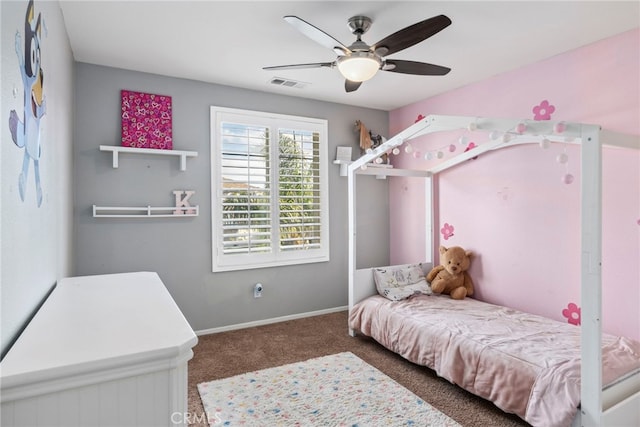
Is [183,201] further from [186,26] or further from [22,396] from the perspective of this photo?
[22,396]

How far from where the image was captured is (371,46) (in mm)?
2160

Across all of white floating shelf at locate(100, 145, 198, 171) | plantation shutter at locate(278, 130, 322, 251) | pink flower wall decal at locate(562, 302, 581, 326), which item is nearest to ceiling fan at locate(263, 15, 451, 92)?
white floating shelf at locate(100, 145, 198, 171)

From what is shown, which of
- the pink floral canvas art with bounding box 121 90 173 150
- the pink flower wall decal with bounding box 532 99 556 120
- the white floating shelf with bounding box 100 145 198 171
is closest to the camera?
the pink flower wall decal with bounding box 532 99 556 120

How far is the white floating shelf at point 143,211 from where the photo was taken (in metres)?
3.13

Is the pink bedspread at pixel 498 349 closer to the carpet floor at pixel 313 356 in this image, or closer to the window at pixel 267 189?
the carpet floor at pixel 313 356

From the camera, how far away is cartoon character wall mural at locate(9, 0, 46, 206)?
1.15 meters

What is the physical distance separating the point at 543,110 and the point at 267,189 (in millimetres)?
2587

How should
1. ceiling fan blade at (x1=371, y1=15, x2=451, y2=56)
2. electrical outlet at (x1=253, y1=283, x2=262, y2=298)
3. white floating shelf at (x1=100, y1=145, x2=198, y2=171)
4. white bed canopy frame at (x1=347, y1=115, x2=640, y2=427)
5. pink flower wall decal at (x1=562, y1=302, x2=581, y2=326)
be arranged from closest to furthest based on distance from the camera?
white bed canopy frame at (x1=347, y1=115, x2=640, y2=427) → ceiling fan blade at (x1=371, y1=15, x2=451, y2=56) → pink flower wall decal at (x1=562, y1=302, x2=581, y2=326) → white floating shelf at (x1=100, y1=145, x2=198, y2=171) → electrical outlet at (x1=253, y1=283, x2=262, y2=298)

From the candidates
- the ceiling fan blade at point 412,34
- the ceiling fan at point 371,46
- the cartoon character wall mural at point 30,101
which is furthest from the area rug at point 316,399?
the ceiling fan blade at point 412,34

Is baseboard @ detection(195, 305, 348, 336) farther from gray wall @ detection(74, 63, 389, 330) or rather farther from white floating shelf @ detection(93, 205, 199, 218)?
white floating shelf @ detection(93, 205, 199, 218)

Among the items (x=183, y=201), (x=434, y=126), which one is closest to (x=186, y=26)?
(x=183, y=201)

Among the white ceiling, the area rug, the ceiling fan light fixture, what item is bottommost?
the area rug

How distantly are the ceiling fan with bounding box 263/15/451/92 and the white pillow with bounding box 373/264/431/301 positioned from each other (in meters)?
1.90

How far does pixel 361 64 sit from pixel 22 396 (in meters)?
2.10
